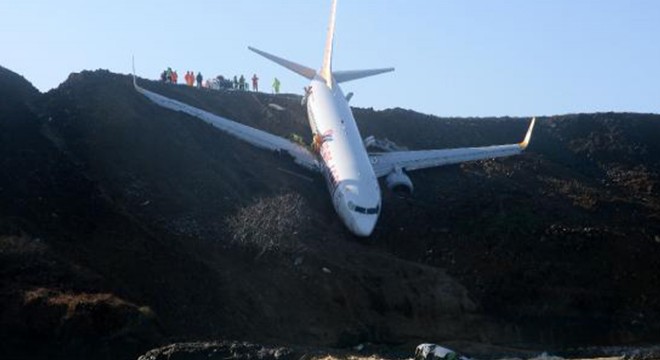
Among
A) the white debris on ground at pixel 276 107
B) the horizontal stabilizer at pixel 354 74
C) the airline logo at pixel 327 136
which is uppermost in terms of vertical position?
the horizontal stabilizer at pixel 354 74

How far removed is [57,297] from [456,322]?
16929 mm

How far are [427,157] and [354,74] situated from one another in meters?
9.77

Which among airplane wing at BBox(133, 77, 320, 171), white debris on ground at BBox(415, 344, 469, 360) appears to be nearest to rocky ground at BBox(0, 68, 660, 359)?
airplane wing at BBox(133, 77, 320, 171)

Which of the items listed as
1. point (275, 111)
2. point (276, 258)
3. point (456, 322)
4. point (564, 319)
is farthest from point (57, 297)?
point (275, 111)

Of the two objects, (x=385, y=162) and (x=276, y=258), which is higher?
(x=385, y=162)

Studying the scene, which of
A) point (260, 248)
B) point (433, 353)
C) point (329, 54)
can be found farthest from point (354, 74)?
point (433, 353)

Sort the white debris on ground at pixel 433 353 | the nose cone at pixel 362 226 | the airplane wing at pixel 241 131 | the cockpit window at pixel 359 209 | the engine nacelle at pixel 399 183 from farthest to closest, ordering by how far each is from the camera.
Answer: the airplane wing at pixel 241 131 → the engine nacelle at pixel 399 183 → the cockpit window at pixel 359 209 → the nose cone at pixel 362 226 → the white debris on ground at pixel 433 353

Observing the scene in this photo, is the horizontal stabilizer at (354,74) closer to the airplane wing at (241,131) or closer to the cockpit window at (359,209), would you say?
the airplane wing at (241,131)

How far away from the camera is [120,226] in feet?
124

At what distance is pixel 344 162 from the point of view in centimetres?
4753

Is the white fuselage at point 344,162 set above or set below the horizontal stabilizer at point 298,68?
below

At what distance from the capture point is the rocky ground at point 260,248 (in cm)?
3294

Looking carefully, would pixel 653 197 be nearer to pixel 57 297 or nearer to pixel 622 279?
pixel 622 279

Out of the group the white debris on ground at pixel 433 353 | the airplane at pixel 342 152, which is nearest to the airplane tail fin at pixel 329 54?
the airplane at pixel 342 152
